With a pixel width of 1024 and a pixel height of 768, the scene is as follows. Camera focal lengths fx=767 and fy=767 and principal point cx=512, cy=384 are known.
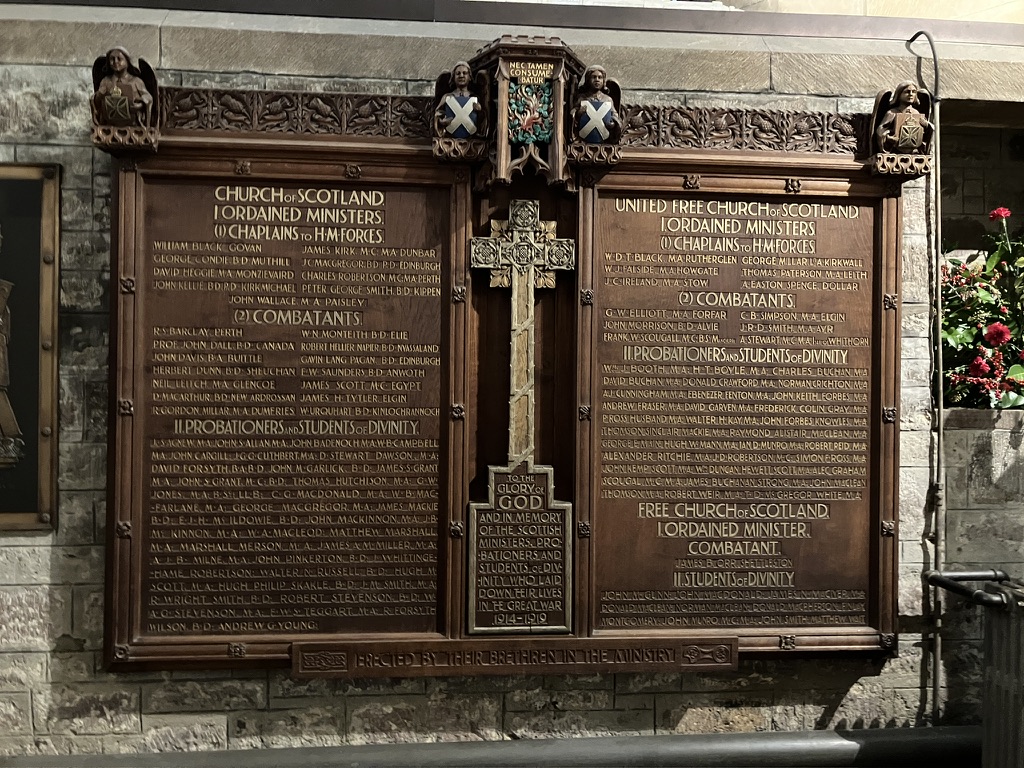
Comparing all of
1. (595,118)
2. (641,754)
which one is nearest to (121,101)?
(595,118)

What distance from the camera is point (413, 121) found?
10.1 feet

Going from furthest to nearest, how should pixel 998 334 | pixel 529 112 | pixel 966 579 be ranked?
1. pixel 998 334
2. pixel 966 579
3. pixel 529 112

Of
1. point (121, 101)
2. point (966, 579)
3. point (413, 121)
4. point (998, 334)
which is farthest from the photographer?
point (998, 334)

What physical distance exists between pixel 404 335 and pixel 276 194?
75 cm

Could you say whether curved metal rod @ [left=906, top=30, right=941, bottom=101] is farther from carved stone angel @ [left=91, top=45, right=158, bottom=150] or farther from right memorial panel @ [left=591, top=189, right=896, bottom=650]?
carved stone angel @ [left=91, top=45, right=158, bottom=150]

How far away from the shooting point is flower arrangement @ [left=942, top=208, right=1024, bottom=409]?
11.1ft

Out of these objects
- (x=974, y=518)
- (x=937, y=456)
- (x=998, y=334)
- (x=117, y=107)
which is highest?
(x=117, y=107)

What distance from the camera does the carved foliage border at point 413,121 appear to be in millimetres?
3002

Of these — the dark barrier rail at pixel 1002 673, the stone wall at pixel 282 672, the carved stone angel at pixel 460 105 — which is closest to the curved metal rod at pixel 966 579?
the dark barrier rail at pixel 1002 673

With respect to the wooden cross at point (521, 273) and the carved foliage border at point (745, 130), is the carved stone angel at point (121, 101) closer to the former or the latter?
the wooden cross at point (521, 273)

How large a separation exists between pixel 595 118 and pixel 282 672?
2.55 meters

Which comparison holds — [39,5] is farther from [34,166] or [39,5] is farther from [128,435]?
[128,435]

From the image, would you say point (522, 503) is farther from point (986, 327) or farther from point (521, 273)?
point (986, 327)

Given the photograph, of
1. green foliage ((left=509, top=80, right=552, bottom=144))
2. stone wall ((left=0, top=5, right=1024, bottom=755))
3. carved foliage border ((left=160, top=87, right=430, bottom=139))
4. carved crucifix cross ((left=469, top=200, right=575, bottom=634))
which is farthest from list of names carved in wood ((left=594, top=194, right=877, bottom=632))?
carved foliage border ((left=160, top=87, right=430, bottom=139))
